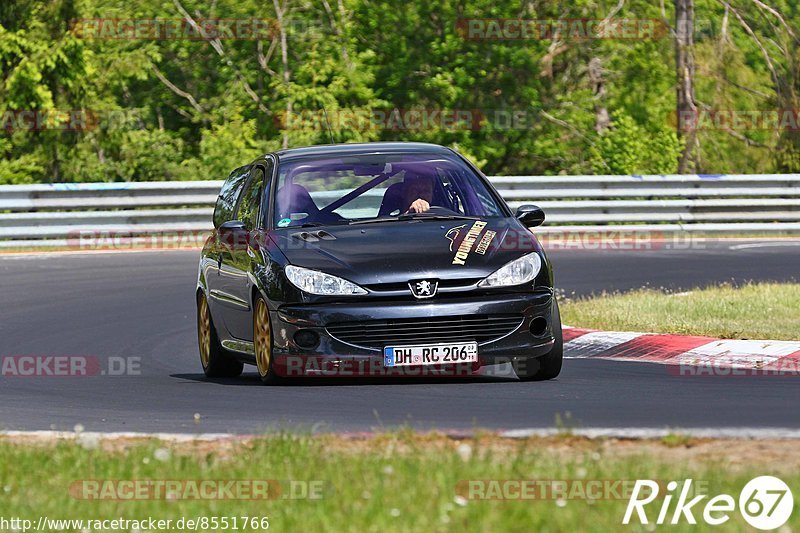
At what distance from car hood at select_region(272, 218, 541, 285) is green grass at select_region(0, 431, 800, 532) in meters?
2.39

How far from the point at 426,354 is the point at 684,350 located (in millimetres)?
2968

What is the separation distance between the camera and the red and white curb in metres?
11.3

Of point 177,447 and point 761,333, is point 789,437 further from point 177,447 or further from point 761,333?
point 761,333

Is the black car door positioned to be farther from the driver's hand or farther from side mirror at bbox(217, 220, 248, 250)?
the driver's hand

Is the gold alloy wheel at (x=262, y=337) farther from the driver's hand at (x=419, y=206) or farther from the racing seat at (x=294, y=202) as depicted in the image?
the driver's hand at (x=419, y=206)

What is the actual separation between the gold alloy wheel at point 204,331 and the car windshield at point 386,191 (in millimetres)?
1297

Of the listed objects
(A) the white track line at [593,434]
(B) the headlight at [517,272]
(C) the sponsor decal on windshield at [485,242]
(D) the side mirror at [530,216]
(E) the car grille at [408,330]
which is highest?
(C) the sponsor decal on windshield at [485,242]

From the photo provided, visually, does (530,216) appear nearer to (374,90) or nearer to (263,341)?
(263,341)

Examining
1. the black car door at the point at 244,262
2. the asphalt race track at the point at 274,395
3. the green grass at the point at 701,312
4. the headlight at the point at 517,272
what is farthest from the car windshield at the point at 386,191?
the green grass at the point at 701,312

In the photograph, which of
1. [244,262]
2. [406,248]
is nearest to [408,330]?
[406,248]

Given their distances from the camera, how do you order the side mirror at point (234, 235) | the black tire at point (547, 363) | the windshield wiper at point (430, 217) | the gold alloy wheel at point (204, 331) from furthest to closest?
1. the gold alloy wheel at point (204, 331)
2. the side mirror at point (234, 235)
3. the windshield wiper at point (430, 217)
4. the black tire at point (547, 363)

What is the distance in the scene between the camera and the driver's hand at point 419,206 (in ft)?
35.9

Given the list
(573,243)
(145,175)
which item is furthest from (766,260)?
(145,175)

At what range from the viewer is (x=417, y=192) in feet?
36.3
